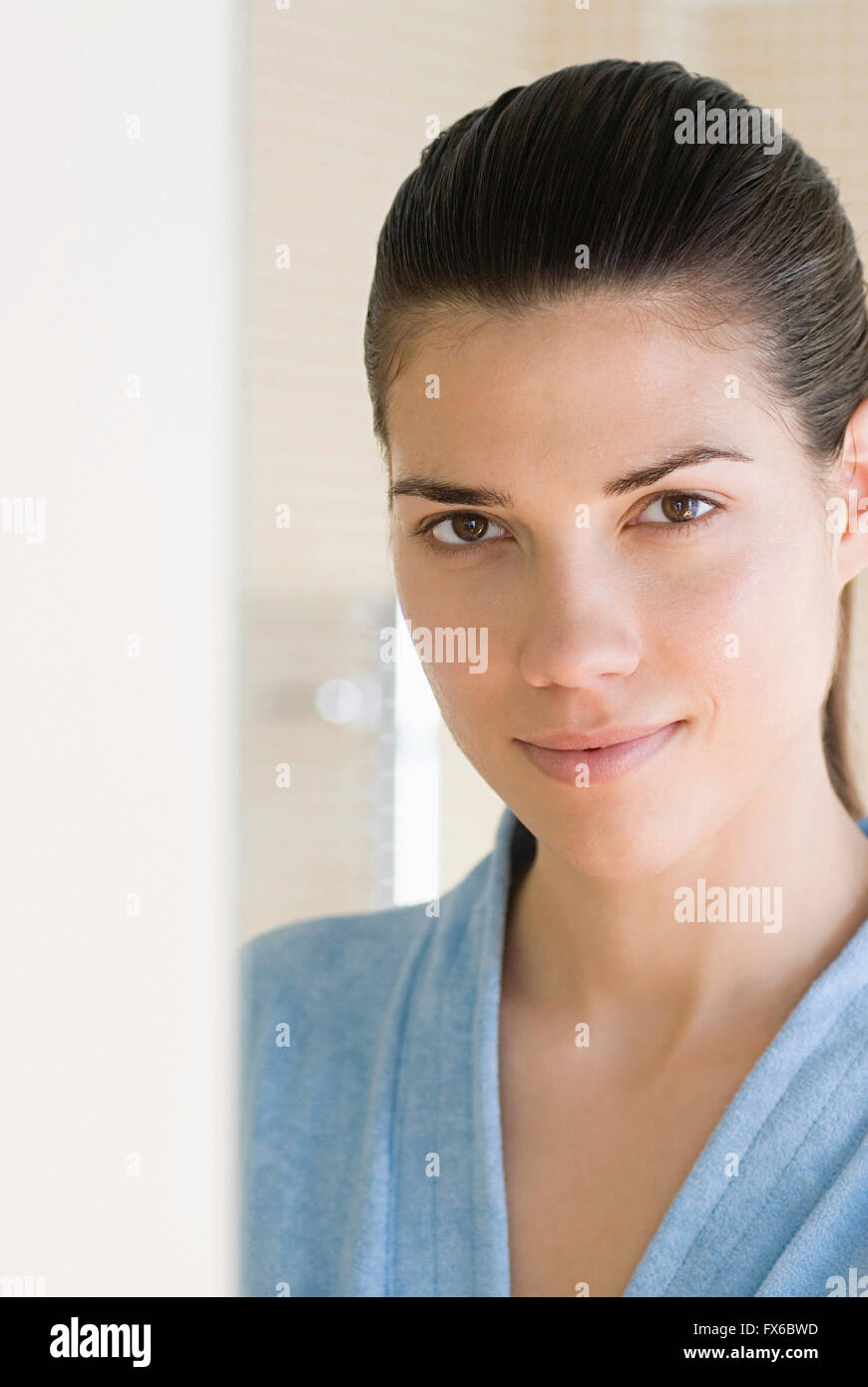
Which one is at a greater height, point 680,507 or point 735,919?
point 680,507

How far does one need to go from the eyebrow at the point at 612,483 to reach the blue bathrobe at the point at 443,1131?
20 centimetres

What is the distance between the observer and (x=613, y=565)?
1.46ft

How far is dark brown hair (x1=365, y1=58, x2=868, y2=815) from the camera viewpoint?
1.46ft

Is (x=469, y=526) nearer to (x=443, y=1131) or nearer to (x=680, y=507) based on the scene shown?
(x=680, y=507)

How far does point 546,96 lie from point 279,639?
64 centimetres

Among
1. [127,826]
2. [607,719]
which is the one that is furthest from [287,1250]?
[127,826]

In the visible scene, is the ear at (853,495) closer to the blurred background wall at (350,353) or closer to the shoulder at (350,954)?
the shoulder at (350,954)

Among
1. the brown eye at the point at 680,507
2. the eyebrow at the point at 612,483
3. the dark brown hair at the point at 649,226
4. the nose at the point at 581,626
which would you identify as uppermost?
the dark brown hair at the point at 649,226

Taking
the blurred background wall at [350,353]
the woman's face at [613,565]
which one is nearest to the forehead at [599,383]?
the woman's face at [613,565]

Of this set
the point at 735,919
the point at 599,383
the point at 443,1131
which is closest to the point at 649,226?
the point at 599,383

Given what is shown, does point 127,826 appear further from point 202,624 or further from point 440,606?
point 440,606

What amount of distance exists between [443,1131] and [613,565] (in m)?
Result: 0.27

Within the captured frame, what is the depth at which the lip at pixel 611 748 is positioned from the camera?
1.53 feet

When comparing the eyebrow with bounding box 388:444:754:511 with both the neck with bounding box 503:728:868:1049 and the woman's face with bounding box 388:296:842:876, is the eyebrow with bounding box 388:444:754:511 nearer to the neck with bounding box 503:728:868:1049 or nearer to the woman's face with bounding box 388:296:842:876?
the woman's face with bounding box 388:296:842:876
